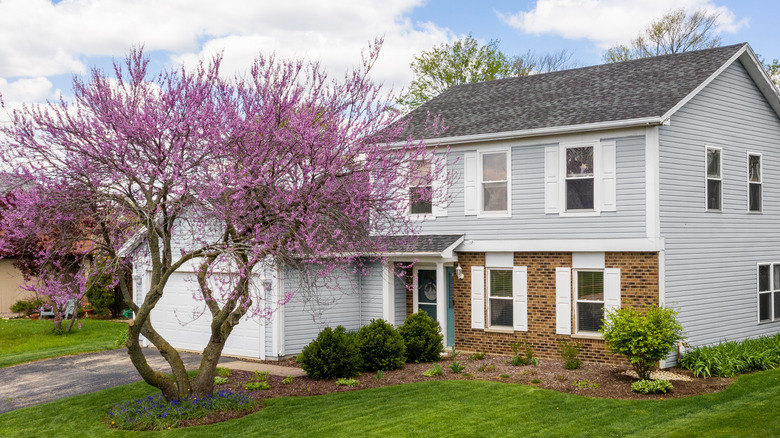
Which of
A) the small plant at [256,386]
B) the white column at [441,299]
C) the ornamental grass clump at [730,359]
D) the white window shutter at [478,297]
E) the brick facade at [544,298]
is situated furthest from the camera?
the white column at [441,299]

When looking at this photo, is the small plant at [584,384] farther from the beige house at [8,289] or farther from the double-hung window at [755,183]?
the beige house at [8,289]

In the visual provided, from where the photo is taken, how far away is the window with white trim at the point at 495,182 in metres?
16.5

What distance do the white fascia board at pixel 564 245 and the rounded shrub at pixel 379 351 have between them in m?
3.10

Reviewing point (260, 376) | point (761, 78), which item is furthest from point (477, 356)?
point (761, 78)

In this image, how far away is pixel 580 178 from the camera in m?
15.3

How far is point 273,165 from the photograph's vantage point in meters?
10.1

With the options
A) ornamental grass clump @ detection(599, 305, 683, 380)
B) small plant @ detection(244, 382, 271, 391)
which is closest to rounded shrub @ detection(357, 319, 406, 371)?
small plant @ detection(244, 382, 271, 391)

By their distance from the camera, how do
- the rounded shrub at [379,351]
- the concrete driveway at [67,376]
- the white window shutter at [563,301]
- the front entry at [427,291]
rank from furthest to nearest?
1. the front entry at [427,291]
2. the white window shutter at [563,301]
3. the rounded shrub at [379,351]
4. the concrete driveway at [67,376]

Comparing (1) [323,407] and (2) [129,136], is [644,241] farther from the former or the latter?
(2) [129,136]

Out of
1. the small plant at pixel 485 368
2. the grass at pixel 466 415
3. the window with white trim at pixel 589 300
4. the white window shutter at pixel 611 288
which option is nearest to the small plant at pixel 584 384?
the grass at pixel 466 415

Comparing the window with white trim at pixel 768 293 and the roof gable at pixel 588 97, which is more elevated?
the roof gable at pixel 588 97

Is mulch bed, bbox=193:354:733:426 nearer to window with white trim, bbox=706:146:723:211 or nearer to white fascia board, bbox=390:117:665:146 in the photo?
window with white trim, bbox=706:146:723:211

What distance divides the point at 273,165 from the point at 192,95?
151cm

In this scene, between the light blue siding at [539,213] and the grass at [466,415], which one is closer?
the grass at [466,415]
